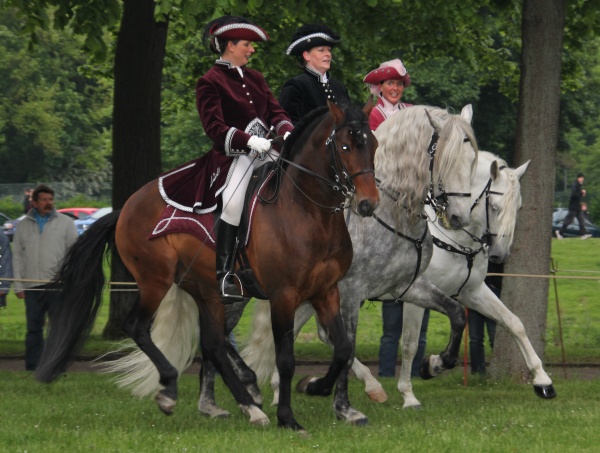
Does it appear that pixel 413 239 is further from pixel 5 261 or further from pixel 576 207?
pixel 576 207

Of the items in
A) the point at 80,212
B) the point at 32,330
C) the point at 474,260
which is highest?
the point at 474,260

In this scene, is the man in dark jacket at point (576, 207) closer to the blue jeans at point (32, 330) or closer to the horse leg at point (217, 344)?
the blue jeans at point (32, 330)

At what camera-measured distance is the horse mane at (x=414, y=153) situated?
33.9ft

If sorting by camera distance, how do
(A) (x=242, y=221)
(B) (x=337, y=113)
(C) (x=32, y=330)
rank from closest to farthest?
(B) (x=337, y=113) → (A) (x=242, y=221) → (C) (x=32, y=330)

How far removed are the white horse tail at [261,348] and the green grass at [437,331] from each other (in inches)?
106

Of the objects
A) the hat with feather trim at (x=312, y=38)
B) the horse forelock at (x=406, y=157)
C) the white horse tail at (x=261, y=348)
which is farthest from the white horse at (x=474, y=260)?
the hat with feather trim at (x=312, y=38)

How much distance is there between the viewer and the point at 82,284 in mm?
10742

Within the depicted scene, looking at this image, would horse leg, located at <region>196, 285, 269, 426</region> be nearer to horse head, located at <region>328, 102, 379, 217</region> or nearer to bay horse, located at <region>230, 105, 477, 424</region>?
bay horse, located at <region>230, 105, 477, 424</region>

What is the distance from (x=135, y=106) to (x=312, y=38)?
290 inches

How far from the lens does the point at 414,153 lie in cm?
1042

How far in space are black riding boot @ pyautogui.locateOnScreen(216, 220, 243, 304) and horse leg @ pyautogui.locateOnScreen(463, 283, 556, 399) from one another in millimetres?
2914

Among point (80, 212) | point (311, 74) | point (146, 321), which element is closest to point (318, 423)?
point (146, 321)

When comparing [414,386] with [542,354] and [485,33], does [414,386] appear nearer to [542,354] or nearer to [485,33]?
[542,354]

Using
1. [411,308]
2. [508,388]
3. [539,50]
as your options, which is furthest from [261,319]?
[539,50]
